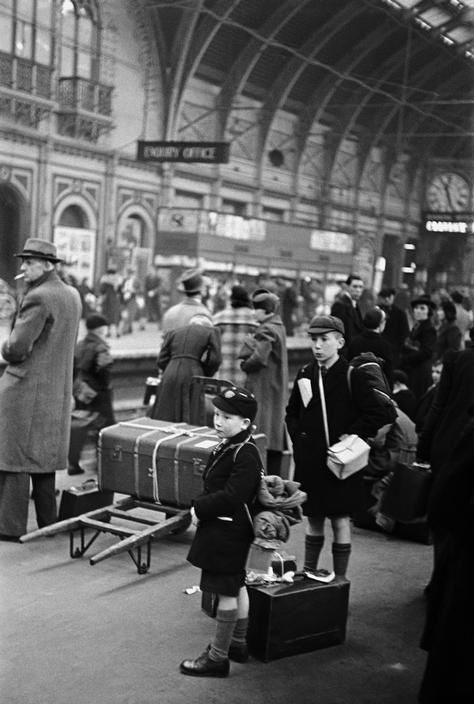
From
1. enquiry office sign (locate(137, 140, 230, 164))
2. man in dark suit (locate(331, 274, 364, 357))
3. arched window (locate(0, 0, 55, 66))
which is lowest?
man in dark suit (locate(331, 274, 364, 357))

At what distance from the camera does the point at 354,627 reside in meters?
4.55

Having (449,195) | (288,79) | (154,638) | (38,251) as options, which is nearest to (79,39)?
(288,79)

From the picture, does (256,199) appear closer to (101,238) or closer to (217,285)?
(217,285)

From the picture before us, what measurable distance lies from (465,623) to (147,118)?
11529mm

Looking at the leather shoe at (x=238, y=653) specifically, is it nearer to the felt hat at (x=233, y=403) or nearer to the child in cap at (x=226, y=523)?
the child in cap at (x=226, y=523)

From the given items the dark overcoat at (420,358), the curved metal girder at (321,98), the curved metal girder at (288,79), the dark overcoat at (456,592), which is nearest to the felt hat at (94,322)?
the dark overcoat at (420,358)

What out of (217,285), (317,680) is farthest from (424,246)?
(317,680)

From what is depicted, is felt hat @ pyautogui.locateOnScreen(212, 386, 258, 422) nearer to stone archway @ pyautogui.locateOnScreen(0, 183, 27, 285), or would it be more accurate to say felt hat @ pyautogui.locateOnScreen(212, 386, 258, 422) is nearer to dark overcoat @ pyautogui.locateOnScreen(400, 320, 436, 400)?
stone archway @ pyautogui.locateOnScreen(0, 183, 27, 285)

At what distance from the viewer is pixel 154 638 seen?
421cm

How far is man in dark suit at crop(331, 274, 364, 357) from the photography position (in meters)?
8.23

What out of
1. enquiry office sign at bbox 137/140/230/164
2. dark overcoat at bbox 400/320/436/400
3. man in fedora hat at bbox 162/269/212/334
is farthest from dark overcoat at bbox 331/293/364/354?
enquiry office sign at bbox 137/140/230/164

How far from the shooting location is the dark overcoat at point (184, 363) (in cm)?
670

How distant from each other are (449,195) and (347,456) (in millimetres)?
6770

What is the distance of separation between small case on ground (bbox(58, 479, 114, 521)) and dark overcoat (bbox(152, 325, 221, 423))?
0.86 metres
